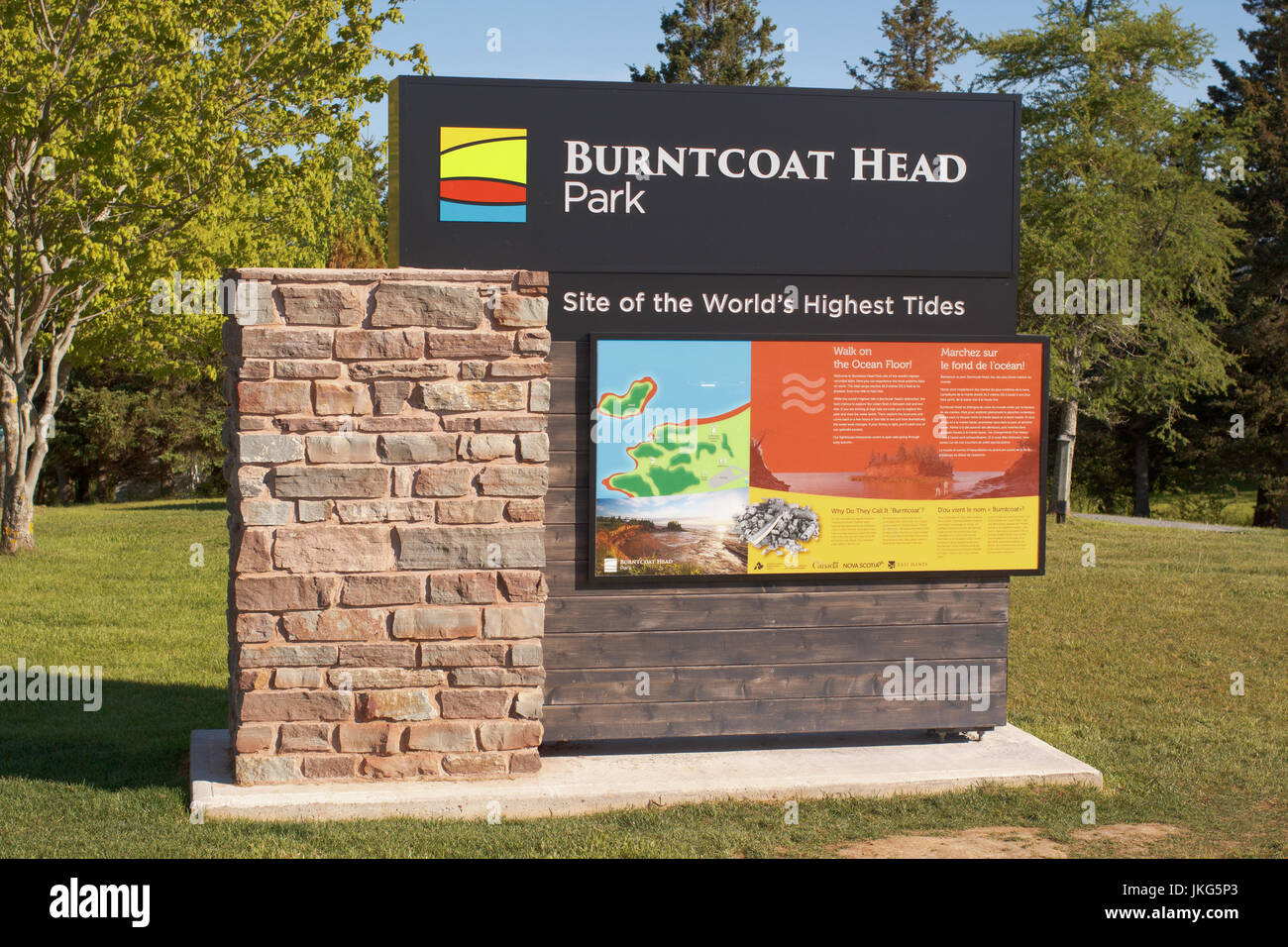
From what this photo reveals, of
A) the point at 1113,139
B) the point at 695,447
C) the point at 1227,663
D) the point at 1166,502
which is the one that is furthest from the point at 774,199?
the point at 1166,502

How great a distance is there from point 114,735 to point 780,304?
17.3 ft

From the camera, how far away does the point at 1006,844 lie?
20.9 feet

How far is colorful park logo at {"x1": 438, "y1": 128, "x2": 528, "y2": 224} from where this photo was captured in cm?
703

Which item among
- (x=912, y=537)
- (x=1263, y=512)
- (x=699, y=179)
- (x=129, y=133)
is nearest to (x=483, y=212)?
(x=699, y=179)

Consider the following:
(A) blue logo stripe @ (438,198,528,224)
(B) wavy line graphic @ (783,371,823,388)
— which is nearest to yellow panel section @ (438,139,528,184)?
(A) blue logo stripe @ (438,198,528,224)

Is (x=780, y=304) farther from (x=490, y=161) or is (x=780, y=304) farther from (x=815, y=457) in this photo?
(x=490, y=161)

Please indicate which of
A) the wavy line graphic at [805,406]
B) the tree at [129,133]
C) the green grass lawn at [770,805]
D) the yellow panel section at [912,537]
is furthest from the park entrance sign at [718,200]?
the tree at [129,133]

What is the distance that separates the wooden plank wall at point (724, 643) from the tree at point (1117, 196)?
1824 centimetres

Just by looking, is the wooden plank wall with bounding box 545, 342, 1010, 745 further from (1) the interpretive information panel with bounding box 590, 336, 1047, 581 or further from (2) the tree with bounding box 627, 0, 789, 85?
(2) the tree with bounding box 627, 0, 789, 85

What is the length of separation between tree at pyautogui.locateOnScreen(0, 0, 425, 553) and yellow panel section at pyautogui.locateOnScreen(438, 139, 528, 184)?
40.0ft

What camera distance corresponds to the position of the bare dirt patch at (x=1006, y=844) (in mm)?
6195
